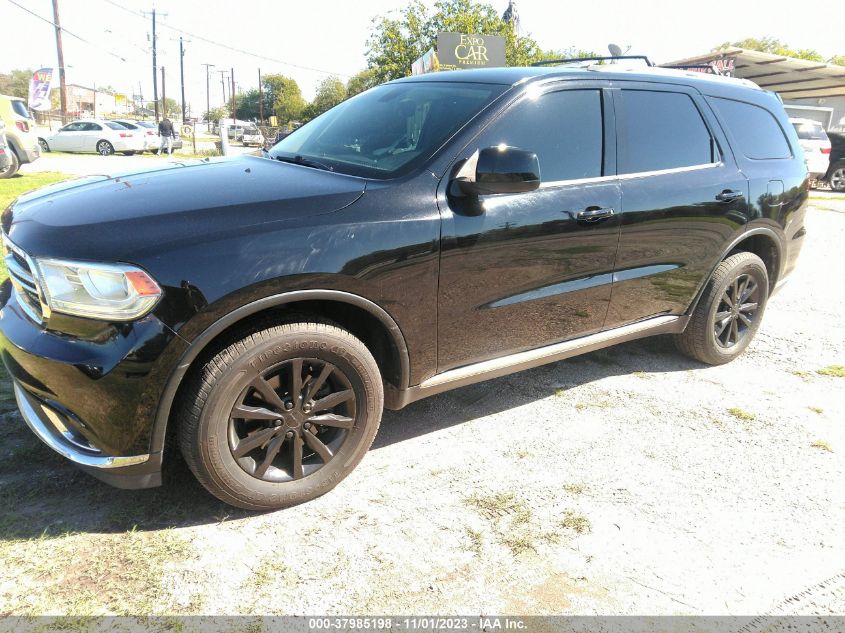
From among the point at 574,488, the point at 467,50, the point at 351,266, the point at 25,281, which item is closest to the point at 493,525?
the point at 574,488

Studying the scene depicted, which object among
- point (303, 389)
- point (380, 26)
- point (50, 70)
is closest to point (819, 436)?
point (303, 389)

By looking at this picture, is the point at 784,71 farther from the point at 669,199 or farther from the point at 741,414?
the point at 741,414

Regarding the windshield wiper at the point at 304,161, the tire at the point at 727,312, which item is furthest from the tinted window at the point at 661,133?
the windshield wiper at the point at 304,161

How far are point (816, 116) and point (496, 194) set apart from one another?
107 feet

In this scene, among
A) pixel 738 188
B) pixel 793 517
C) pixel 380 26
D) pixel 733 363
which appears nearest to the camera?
pixel 793 517

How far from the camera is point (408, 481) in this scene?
2.87 metres

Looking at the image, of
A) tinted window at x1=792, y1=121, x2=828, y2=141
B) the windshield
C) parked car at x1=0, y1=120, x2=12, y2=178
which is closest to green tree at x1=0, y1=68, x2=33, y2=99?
parked car at x1=0, y1=120, x2=12, y2=178

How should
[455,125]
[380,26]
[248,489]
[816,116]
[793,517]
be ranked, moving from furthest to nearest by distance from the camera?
1. [380,26]
2. [816,116]
3. [455,125]
4. [793,517]
5. [248,489]

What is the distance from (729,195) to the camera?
388 centimetres

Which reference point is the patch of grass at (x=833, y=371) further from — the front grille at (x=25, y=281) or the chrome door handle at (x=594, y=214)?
the front grille at (x=25, y=281)

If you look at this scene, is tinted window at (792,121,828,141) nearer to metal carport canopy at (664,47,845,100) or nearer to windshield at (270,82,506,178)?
metal carport canopy at (664,47,845,100)

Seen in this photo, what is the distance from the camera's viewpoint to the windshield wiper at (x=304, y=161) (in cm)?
297

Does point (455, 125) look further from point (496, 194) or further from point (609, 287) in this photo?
point (609, 287)

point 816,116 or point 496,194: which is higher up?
point 816,116
